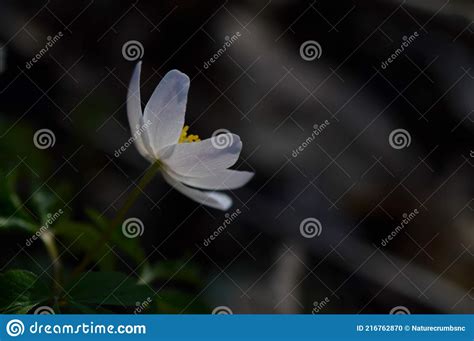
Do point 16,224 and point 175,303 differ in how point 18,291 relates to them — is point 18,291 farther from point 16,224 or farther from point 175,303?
point 175,303

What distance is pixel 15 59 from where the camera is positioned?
1.60 m

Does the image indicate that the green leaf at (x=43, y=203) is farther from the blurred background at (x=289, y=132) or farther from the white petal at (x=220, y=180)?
the white petal at (x=220, y=180)

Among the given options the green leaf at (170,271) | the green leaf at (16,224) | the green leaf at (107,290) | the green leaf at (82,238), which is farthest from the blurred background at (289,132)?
the green leaf at (107,290)

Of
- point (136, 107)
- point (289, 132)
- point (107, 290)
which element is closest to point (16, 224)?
point (107, 290)

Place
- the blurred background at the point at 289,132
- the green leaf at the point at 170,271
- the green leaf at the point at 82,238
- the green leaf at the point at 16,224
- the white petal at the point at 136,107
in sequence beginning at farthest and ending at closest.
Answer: the blurred background at the point at 289,132, the green leaf at the point at 170,271, the green leaf at the point at 82,238, the green leaf at the point at 16,224, the white petal at the point at 136,107

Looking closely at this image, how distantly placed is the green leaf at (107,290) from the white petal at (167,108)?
254 millimetres

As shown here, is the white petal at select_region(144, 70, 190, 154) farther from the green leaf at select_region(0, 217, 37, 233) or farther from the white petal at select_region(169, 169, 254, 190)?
the green leaf at select_region(0, 217, 37, 233)

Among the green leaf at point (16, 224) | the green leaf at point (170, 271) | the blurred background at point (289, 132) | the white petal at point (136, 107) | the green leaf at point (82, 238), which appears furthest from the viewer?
the blurred background at point (289, 132)

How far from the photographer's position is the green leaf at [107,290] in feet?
3.93

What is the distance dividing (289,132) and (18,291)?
0.95 m

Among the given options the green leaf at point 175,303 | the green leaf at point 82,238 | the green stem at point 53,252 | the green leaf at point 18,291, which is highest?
the green leaf at point 175,303

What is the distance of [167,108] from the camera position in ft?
3.85

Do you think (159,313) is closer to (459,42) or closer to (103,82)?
(103,82)

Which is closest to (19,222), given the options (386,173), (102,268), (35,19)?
(102,268)
